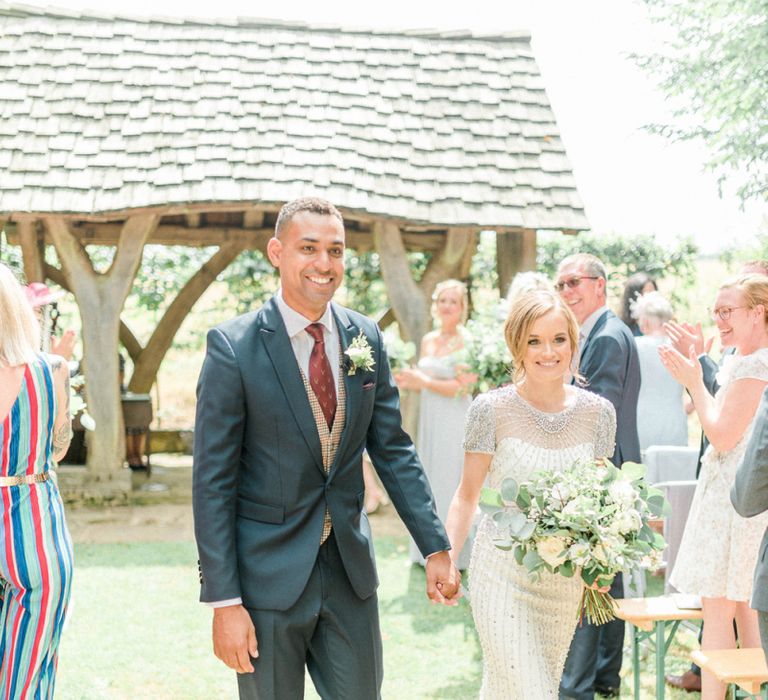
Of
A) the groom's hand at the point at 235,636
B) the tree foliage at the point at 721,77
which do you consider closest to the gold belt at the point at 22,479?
the groom's hand at the point at 235,636

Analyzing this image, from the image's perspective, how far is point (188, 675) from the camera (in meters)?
5.89

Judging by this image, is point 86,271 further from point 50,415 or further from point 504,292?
point 50,415

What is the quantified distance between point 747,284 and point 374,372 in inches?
81.0

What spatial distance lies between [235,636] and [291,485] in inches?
19.6

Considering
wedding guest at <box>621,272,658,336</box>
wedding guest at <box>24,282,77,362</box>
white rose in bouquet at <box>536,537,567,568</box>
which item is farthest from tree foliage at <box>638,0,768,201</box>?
white rose in bouquet at <box>536,537,567,568</box>

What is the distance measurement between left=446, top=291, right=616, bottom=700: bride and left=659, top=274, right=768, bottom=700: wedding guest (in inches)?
31.3

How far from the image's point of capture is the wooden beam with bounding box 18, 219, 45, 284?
11516 millimetres

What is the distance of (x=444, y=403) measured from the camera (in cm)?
824

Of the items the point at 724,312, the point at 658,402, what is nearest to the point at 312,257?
the point at 724,312

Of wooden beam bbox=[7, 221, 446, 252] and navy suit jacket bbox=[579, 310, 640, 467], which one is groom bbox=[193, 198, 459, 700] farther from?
wooden beam bbox=[7, 221, 446, 252]

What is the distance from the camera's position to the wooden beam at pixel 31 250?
1152cm

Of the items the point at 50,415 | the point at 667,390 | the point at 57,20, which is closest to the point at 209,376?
the point at 50,415

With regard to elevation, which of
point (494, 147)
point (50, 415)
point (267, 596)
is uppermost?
point (494, 147)

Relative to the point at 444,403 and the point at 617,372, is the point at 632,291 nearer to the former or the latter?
the point at 444,403
